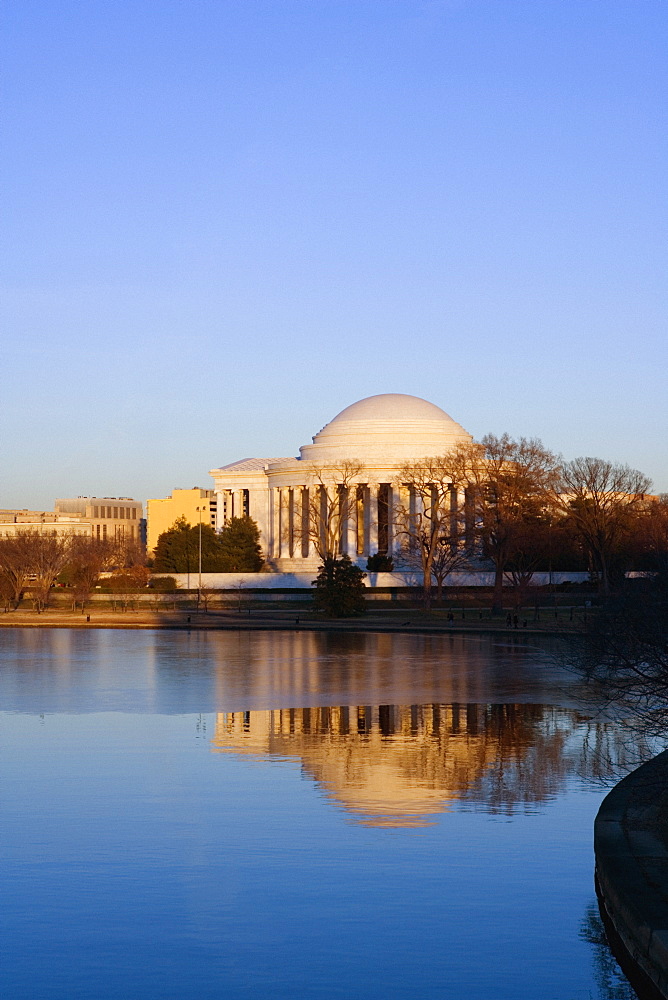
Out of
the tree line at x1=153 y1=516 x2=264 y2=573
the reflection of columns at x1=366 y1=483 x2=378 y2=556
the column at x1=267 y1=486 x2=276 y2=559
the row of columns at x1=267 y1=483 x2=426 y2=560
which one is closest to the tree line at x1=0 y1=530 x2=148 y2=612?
the tree line at x1=153 y1=516 x2=264 y2=573

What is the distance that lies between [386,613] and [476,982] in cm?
6770

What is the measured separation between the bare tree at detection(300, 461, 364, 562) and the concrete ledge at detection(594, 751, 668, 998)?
85.6 metres

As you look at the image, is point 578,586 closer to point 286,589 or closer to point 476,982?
point 286,589

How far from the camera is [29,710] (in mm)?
28344

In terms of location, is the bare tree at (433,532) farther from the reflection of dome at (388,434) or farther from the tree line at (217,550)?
the tree line at (217,550)

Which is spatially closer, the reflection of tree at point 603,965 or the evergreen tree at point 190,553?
the reflection of tree at point 603,965

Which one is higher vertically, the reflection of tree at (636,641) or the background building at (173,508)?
the background building at (173,508)

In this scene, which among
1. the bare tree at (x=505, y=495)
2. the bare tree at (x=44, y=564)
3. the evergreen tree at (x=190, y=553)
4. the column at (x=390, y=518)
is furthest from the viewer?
the evergreen tree at (x=190, y=553)

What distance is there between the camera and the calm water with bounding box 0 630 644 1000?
35.3ft

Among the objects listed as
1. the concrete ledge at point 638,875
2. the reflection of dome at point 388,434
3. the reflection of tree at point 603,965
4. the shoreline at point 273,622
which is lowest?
the shoreline at point 273,622

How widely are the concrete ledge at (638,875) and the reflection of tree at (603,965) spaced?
0.08 metres

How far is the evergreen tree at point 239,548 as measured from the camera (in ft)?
343

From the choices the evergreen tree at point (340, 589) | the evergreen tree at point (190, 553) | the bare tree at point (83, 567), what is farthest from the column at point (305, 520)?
the evergreen tree at point (340, 589)

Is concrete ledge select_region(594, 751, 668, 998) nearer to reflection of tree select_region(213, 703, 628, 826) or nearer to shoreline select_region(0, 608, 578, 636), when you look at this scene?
reflection of tree select_region(213, 703, 628, 826)
